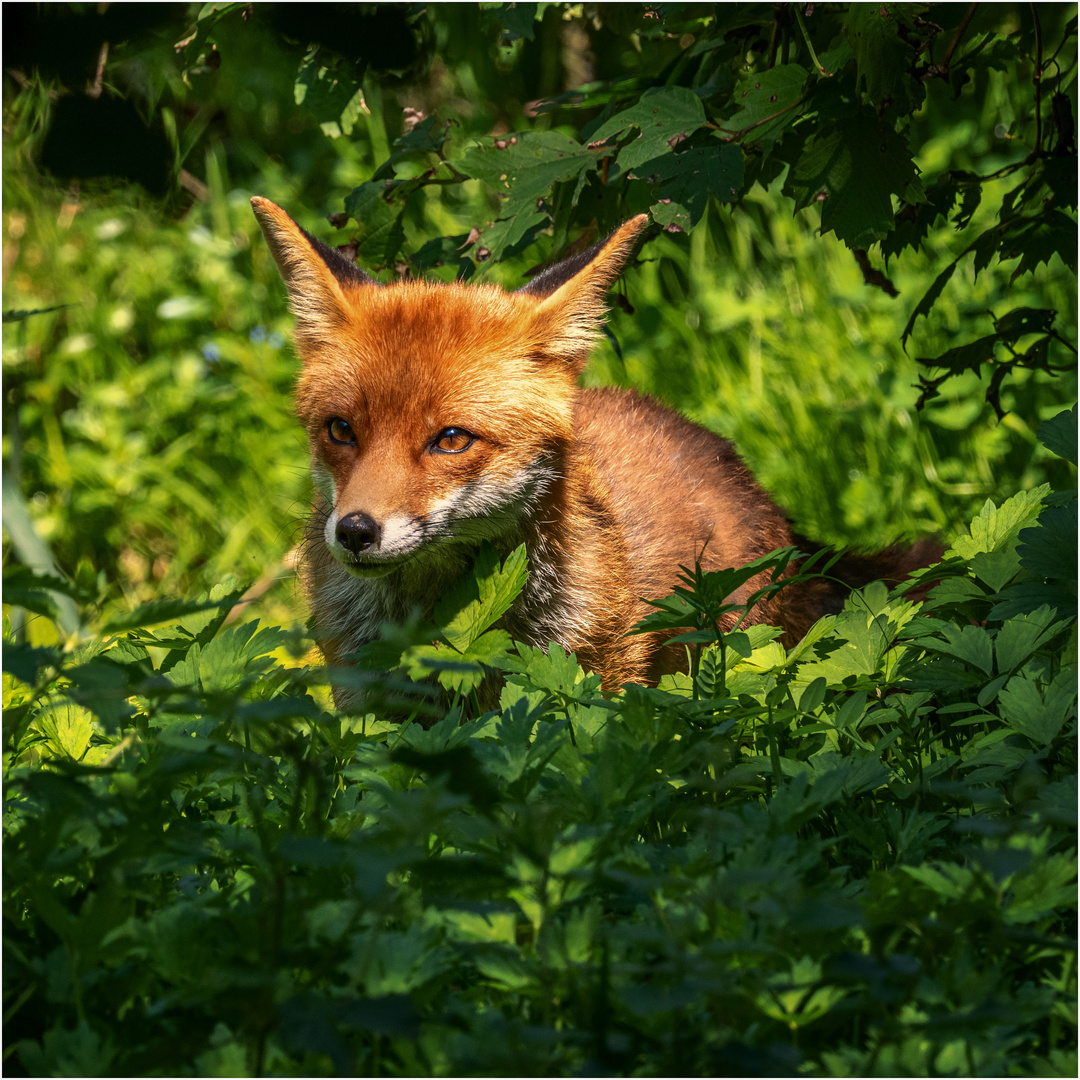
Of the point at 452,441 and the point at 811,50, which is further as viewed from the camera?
the point at 452,441

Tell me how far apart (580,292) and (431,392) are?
24.1 inches

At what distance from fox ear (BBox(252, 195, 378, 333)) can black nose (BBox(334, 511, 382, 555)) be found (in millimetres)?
912

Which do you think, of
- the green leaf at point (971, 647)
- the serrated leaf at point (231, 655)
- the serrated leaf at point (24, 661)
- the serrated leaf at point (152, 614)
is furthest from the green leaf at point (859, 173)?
the serrated leaf at point (24, 661)

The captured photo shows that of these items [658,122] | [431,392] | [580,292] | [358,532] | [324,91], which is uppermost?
[324,91]

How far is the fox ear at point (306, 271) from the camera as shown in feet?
12.2

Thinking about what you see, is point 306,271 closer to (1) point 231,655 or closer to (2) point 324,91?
(2) point 324,91

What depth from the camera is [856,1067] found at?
1.49 meters

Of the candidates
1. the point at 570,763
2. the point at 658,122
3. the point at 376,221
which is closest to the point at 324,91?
the point at 376,221

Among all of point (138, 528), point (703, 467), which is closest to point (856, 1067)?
point (703, 467)

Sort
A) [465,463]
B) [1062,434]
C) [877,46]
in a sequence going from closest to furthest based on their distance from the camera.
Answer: [1062,434], [877,46], [465,463]

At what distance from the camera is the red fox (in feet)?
11.0

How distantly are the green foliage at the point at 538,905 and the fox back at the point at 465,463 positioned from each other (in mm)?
1085

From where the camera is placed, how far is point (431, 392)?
11.2 ft

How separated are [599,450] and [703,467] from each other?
48 cm
